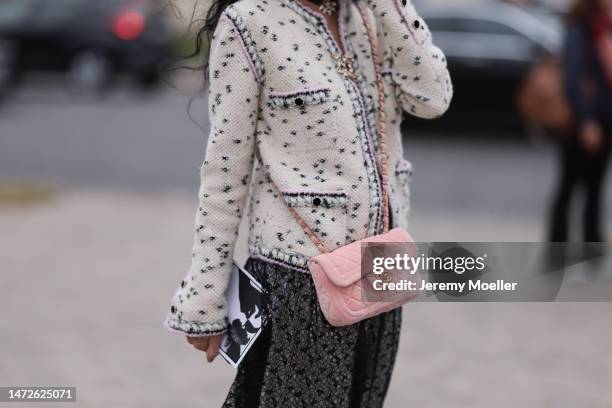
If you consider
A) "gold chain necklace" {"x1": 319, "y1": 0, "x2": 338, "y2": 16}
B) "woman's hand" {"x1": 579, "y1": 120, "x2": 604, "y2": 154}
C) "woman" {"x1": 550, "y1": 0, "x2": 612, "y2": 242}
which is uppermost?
"woman" {"x1": 550, "y1": 0, "x2": 612, "y2": 242}

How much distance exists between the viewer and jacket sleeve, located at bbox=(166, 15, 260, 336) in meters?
2.13

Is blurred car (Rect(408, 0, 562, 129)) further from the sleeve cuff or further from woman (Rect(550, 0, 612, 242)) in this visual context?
the sleeve cuff

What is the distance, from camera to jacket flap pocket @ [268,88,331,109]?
83.2 inches

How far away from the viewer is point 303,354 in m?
2.23

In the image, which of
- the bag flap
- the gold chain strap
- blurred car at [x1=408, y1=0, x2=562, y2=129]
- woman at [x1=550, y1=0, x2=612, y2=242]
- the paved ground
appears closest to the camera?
the bag flap

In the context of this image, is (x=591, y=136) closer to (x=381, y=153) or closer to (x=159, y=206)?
(x=381, y=153)

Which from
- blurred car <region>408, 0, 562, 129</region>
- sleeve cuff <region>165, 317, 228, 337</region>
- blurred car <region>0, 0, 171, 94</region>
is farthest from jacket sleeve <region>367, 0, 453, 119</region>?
blurred car <region>0, 0, 171, 94</region>

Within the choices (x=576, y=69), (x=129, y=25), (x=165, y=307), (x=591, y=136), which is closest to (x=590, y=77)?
(x=576, y=69)

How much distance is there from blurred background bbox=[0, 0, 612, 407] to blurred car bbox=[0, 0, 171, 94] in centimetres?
2

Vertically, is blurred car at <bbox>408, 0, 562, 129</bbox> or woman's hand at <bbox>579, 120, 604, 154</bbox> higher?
blurred car at <bbox>408, 0, 562, 129</bbox>

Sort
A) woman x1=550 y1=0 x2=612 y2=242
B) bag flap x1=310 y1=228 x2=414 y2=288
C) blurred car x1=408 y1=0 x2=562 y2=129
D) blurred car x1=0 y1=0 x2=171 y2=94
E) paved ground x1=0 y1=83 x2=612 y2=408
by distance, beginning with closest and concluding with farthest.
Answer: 1. bag flap x1=310 y1=228 x2=414 y2=288
2. paved ground x1=0 y1=83 x2=612 y2=408
3. woman x1=550 y1=0 x2=612 y2=242
4. blurred car x1=408 y1=0 x2=562 y2=129
5. blurred car x1=0 y1=0 x2=171 y2=94

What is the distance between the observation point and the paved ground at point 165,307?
4.14 metres

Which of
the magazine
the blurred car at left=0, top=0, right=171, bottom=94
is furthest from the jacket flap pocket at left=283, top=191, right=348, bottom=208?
the blurred car at left=0, top=0, right=171, bottom=94

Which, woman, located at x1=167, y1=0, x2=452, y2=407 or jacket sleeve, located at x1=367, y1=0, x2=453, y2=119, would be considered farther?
A: jacket sleeve, located at x1=367, y1=0, x2=453, y2=119
